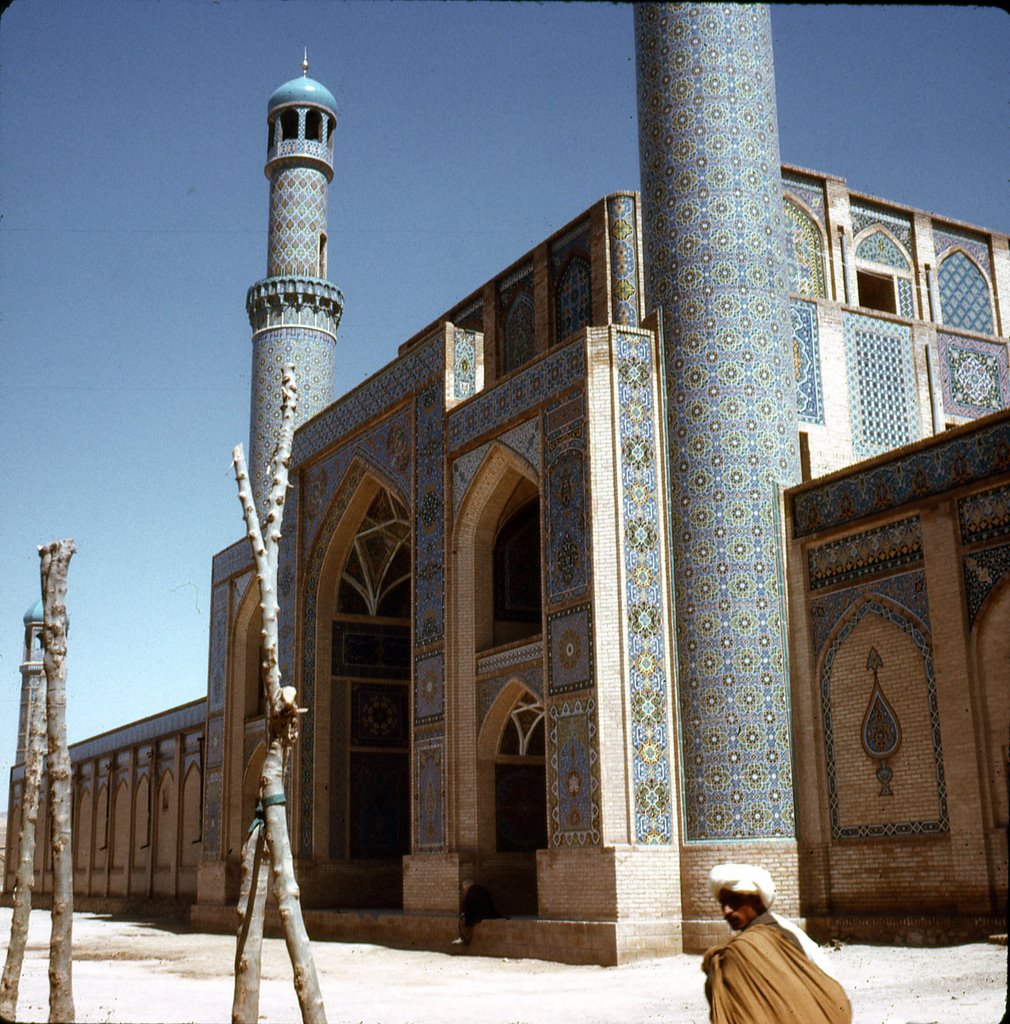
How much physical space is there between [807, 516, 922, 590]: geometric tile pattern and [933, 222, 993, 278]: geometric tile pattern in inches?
245

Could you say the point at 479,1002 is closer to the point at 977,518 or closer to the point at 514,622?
the point at 977,518

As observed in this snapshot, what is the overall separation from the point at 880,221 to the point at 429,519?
6.50 metres

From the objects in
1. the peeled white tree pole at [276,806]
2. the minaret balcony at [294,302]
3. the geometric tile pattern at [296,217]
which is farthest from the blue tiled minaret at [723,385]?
the geometric tile pattern at [296,217]

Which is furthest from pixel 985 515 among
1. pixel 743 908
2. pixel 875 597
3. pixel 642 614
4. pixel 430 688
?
pixel 743 908

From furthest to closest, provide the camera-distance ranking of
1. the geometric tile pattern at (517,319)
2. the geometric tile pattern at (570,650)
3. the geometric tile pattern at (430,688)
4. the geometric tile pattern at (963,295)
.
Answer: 1. the geometric tile pattern at (963,295)
2. the geometric tile pattern at (517,319)
3. the geometric tile pattern at (430,688)
4. the geometric tile pattern at (570,650)

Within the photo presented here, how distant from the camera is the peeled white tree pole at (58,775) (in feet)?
24.3

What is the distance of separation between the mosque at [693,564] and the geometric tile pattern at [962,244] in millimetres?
39

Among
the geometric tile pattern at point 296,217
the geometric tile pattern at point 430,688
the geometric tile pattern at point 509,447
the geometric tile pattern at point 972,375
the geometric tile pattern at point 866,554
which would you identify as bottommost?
the geometric tile pattern at point 430,688

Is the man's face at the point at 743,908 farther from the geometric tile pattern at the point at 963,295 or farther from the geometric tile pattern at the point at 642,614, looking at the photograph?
the geometric tile pattern at the point at 963,295

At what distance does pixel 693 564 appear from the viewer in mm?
13102

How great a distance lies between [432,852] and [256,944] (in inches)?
352

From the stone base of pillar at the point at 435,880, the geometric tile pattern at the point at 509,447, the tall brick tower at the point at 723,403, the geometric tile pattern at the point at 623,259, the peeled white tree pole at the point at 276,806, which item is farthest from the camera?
the geometric tile pattern at the point at 623,259

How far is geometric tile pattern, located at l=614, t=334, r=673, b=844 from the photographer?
12734mm

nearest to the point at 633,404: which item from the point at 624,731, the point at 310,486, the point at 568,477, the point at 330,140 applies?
the point at 568,477
